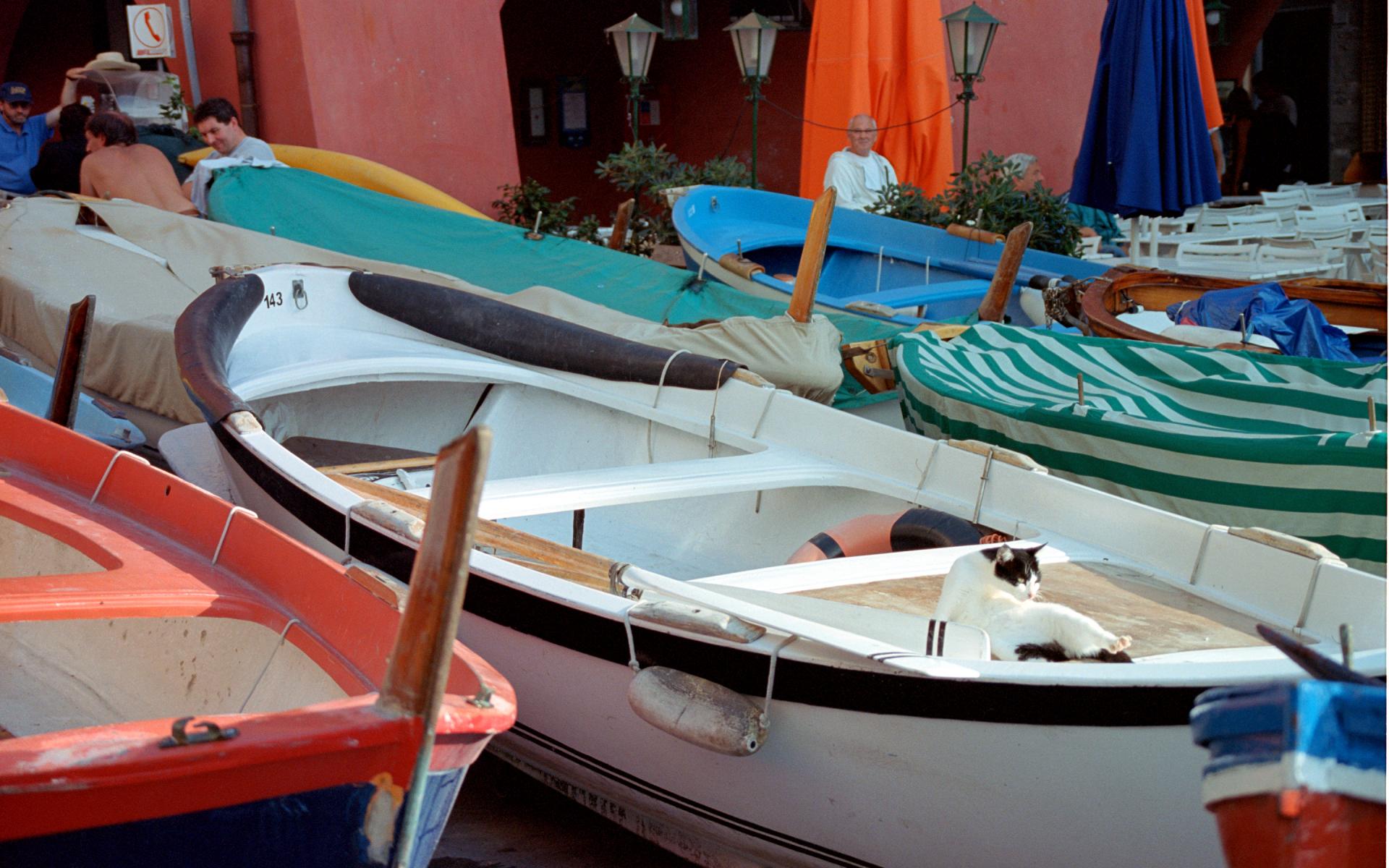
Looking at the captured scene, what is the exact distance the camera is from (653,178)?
7.81m

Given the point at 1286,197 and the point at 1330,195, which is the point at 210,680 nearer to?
the point at 1286,197

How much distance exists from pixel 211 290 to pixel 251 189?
2595 mm

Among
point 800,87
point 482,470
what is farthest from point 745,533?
point 800,87

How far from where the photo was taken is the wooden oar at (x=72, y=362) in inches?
136

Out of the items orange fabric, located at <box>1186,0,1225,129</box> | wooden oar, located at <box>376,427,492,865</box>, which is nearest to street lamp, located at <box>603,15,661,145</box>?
orange fabric, located at <box>1186,0,1225,129</box>

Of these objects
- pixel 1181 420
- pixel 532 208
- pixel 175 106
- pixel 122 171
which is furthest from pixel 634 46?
pixel 1181 420

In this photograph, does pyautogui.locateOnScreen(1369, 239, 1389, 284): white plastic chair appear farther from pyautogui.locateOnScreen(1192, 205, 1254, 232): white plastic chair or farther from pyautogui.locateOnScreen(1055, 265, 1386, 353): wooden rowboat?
pyautogui.locateOnScreen(1055, 265, 1386, 353): wooden rowboat

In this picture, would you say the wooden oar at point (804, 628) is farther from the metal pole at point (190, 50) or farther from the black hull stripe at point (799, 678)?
the metal pole at point (190, 50)

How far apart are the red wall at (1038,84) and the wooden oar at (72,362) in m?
7.72

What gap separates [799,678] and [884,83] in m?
6.79

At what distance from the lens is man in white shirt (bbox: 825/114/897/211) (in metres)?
7.57

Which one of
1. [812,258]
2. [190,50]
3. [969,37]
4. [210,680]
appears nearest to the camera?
[210,680]

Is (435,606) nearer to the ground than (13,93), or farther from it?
nearer to the ground

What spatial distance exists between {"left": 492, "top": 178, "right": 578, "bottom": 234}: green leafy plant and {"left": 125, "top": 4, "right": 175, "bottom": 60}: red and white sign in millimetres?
2383
